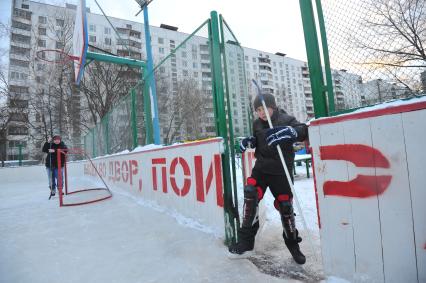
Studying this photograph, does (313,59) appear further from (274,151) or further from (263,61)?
(263,61)

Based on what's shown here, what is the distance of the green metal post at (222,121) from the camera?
8.70 ft

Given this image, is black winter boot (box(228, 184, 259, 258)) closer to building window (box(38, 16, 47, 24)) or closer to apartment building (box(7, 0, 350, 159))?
apartment building (box(7, 0, 350, 159))

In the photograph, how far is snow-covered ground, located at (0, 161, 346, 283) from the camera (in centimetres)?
204

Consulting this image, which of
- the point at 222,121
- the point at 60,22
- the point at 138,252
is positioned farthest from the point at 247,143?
the point at 60,22

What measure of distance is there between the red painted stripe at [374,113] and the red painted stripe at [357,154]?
0.17 metres

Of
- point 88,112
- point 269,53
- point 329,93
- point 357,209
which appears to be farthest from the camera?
point 269,53

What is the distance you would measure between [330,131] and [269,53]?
2946 inches

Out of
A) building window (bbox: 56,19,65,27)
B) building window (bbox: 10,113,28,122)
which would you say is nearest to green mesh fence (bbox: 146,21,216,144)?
building window (bbox: 56,19,65,27)

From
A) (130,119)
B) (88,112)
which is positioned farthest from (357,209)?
(88,112)

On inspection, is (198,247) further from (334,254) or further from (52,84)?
(52,84)

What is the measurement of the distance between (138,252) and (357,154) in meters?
2.10

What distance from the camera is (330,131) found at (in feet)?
5.68

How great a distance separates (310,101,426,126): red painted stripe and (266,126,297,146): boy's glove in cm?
17

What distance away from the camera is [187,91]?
407 centimetres
